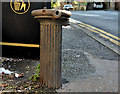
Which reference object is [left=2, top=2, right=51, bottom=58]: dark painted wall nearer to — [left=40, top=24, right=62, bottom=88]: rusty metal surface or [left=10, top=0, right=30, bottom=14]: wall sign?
[left=10, top=0, right=30, bottom=14]: wall sign

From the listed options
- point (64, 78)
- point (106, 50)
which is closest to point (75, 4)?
point (106, 50)

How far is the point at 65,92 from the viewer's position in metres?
2.36

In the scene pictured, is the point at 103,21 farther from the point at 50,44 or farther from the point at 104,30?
the point at 50,44

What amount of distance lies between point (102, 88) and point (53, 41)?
93 centimetres

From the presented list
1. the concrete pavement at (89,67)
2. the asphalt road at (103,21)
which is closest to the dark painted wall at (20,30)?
the concrete pavement at (89,67)

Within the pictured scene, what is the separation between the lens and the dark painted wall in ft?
11.0

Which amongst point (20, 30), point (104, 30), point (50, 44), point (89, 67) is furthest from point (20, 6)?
point (104, 30)

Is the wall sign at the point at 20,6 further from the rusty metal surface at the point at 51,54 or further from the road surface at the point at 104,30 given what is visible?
the road surface at the point at 104,30

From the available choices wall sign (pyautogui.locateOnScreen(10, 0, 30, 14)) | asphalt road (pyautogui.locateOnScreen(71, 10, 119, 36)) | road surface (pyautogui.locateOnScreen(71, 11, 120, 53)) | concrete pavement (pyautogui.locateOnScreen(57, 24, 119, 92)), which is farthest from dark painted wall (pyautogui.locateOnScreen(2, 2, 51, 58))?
asphalt road (pyautogui.locateOnScreen(71, 10, 119, 36))

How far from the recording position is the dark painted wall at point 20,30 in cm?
337

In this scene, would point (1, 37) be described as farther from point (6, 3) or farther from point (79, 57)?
point (79, 57)

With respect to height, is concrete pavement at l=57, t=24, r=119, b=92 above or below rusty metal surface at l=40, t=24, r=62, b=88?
below

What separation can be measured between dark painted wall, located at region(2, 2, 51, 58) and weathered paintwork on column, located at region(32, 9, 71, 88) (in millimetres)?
1037

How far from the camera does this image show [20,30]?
3.42m
